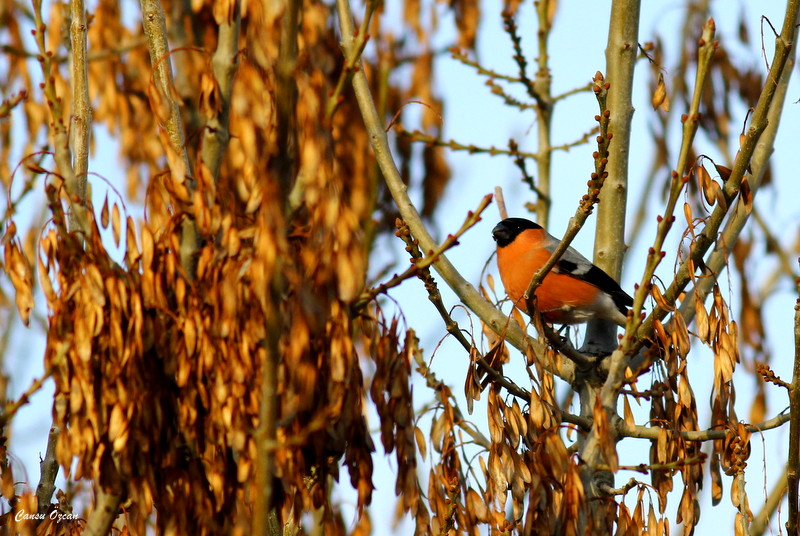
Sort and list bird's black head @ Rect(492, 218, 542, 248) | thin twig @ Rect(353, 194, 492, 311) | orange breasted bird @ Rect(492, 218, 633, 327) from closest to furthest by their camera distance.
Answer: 1. thin twig @ Rect(353, 194, 492, 311)
2. orange breasted bird @ Rect(492, 218, 633, 327)
3. bird's black head @ Rect(492, 218, 542, 248)

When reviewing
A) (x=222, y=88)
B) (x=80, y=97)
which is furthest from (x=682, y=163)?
(x=80, y=97)

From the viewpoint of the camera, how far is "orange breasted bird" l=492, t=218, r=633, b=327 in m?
4.18

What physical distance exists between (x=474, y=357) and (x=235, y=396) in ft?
2.76

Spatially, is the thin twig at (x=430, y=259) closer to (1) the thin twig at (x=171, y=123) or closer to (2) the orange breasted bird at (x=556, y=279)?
(1) the thin twig at (x=171, y=123)

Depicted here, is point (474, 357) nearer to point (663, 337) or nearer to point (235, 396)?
point (663, 337)

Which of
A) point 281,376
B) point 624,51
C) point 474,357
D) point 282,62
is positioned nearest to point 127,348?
point 281,376

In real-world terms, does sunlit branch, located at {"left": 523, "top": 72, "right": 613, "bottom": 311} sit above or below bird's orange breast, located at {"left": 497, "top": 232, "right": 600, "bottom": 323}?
below

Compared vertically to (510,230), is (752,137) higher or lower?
lower

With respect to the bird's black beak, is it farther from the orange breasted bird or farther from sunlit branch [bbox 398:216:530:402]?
sunlit branch [bbox 398:216:530:402]

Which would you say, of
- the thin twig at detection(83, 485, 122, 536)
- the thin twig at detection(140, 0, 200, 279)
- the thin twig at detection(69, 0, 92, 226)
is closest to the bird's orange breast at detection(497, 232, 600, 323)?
the thin twig at detection(140, 0, 200, 279)

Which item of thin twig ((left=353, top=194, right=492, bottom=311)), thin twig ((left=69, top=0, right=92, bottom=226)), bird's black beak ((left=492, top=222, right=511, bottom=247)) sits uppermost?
bird's black beak ((left=492, top=222, right=511, bottom=247))

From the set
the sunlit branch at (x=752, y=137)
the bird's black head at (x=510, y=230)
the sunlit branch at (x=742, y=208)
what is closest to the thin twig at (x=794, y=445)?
the sunlit branch at (x=752, y=137)

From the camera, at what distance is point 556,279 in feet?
15.9

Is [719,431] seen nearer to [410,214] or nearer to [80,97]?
[410,214]
